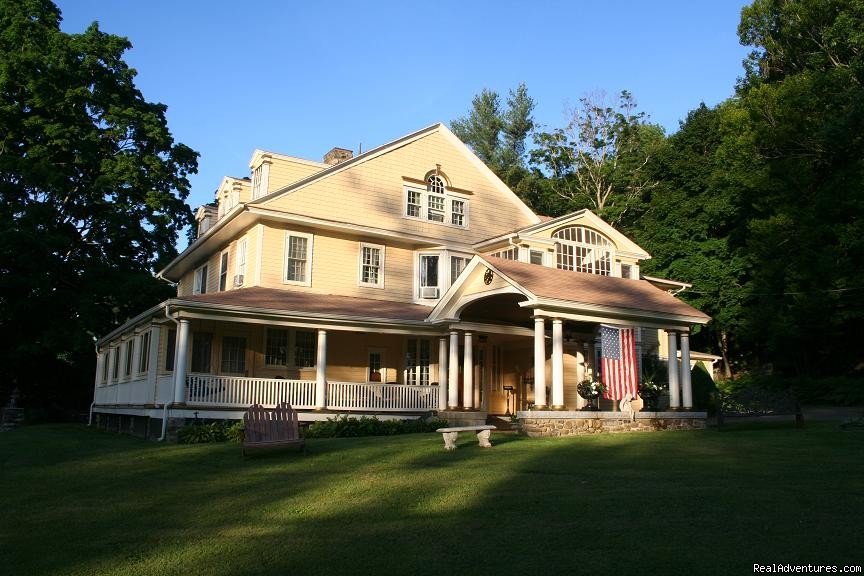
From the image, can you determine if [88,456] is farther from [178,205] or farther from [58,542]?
[178,205]

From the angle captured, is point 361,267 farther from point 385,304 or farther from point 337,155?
point 337,155

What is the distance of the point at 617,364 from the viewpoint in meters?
17.0

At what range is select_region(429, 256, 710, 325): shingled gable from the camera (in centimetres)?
1670

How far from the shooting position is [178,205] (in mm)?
34344

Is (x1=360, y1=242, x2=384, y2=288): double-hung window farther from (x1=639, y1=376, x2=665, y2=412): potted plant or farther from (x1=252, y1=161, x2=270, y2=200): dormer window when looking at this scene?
(x1=639, y1=376, x2=665, y2=412): potted plant

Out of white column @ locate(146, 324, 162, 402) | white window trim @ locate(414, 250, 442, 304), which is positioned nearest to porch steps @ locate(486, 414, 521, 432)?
white window trim @ locate(414, 250, 442, 304)

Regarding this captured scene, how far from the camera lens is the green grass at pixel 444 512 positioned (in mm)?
6000

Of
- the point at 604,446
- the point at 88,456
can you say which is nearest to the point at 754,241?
the point at 604,446

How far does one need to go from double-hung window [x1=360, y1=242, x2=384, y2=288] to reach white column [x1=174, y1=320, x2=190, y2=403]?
6710 mm

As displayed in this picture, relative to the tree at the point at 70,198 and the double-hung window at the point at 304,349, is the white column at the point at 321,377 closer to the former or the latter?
the double-hung window at the point at 304,349

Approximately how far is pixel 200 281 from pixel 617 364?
1728 cm

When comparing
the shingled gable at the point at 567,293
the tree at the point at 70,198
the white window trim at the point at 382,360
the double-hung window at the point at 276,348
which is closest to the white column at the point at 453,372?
the shingled gable at the point at 567,293

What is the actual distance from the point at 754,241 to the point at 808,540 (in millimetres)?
29152

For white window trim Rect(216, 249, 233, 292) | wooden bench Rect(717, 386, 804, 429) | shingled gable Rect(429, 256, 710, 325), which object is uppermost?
white window trim Rect(216, 249, 233, 292)
